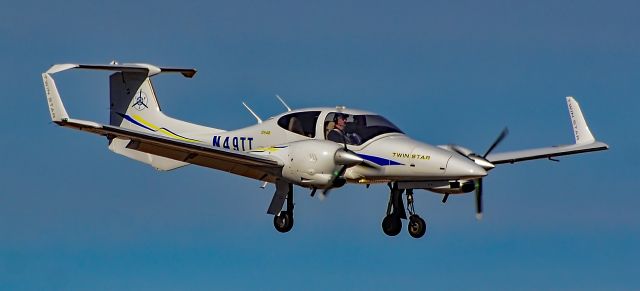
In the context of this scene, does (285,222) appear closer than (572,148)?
Yes

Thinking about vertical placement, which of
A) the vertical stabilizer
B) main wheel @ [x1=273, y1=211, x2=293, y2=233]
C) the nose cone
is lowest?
main wheel @ [x1=273, y1=211, x2=293, y2=233]

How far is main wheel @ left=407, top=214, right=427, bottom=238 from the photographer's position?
43219 mm

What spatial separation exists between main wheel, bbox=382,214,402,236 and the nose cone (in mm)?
2757

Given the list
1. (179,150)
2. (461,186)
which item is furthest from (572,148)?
(179,150)

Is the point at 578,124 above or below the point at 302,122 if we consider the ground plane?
Answer: above

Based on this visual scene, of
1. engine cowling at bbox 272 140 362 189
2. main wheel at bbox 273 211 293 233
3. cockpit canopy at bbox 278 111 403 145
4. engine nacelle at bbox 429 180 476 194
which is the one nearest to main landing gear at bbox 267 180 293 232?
main wheel at bbox 273 211 293 233

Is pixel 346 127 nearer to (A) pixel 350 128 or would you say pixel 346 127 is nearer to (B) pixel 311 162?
(A) pixel 350 128

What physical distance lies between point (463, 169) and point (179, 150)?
7.75 m

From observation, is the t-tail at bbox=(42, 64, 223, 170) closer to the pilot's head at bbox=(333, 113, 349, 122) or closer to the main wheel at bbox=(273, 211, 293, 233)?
the main wheel at bbox=(273, 211, 293, 233)

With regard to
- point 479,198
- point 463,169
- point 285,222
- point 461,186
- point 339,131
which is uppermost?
point 339,131

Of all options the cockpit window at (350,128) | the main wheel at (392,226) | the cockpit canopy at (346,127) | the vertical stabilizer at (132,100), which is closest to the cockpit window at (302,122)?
the cockpit canopy at (346,127)

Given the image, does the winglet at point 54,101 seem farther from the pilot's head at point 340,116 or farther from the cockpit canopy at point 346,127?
the pilot's head at point 340,116

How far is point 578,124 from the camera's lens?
49.0 metres

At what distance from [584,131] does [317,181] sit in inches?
418
